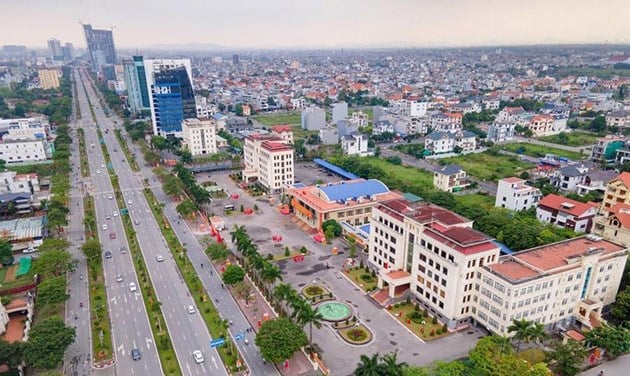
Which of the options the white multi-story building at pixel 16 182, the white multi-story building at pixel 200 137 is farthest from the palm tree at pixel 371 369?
the white multi-story building at pixel 200 137

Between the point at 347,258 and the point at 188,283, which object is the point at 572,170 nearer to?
the point at 347,258

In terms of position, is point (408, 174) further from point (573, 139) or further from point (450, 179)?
point (573, 139)

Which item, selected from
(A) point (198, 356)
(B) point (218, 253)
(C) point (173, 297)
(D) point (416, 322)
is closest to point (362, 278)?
(D) point (416, 322)

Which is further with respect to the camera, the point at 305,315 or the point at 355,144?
the point at 355,144

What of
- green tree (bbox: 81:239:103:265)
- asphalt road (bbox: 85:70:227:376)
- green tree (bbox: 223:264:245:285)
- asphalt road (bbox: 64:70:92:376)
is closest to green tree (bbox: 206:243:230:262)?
green tree (bbox: 223:264:245:285)

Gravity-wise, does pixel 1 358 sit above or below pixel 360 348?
above

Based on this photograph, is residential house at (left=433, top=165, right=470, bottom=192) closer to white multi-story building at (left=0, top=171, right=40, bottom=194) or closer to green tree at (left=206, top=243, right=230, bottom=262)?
green tree at (left=206, top=243, right=230, bottom=262)

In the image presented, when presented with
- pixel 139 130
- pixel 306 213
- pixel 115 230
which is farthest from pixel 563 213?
pixel 139 130
